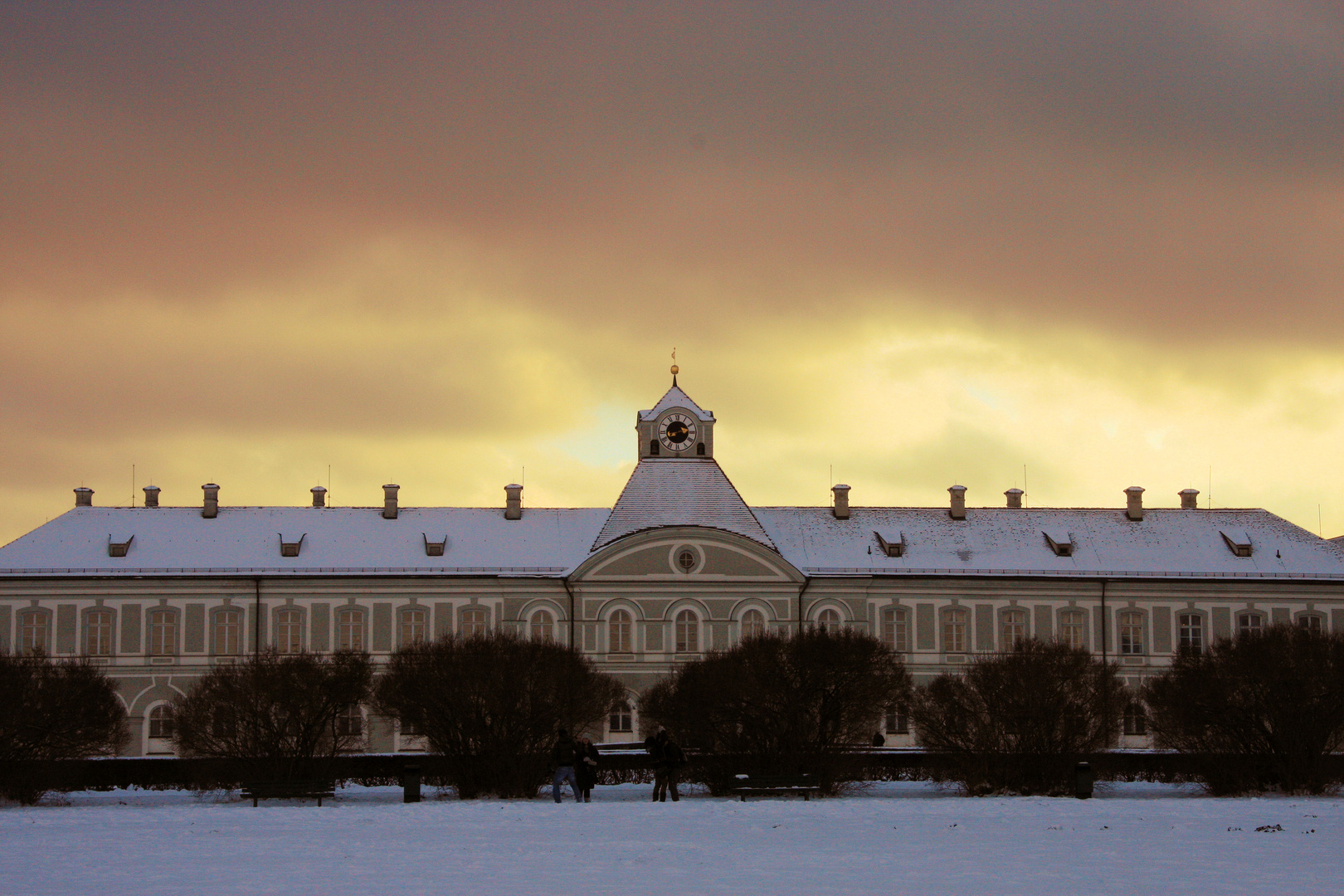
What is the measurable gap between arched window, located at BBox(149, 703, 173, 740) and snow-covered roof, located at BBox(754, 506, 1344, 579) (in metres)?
22.7

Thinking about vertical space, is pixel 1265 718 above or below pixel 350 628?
below

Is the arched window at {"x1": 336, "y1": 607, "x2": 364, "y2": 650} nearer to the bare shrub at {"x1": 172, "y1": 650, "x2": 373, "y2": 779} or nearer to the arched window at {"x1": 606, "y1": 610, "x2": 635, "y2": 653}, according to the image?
the arched window at {"x1": 606, "y1": 610, "x2": 635, "y2": 653}

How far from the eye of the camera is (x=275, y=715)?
132 ft

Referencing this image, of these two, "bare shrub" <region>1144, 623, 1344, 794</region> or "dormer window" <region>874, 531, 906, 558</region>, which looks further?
"dormer window" <region>874, 531, 906, 558</region>

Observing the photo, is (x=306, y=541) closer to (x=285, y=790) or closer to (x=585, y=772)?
(x=285, y=790)

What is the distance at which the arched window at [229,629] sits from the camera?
214 feet

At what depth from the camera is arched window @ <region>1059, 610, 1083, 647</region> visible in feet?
221

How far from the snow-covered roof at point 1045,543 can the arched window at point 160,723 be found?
74.3 ft

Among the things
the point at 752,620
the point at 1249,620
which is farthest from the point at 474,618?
the point at 1249,620

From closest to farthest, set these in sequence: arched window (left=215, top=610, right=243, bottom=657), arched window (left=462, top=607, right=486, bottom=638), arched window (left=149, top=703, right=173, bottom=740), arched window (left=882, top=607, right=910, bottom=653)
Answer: arched window (left=149, top=703, right=173, bottom=740), arched window (left=215, top=610, right=243, bottom=657), arched window (left=462, top=607, right=486, bottom=638), arched window (left=882, top=607, right=910, bottom=653)

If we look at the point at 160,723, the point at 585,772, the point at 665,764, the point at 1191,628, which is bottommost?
the point at 585,772

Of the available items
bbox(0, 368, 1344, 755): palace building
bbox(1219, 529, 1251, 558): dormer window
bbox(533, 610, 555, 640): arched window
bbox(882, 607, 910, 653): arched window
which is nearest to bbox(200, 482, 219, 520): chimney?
bbox(0, 368, 1344, 755): palace building

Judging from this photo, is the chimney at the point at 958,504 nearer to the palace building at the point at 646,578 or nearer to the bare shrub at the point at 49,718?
the palace building at the point at 646,578

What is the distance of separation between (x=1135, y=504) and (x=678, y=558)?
Answer: 62.2 feet
